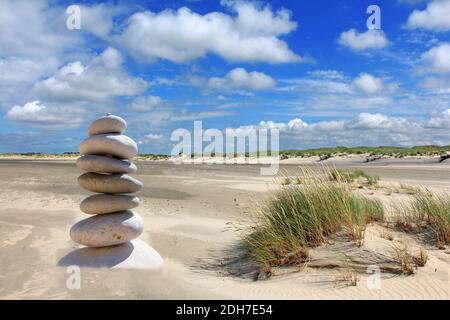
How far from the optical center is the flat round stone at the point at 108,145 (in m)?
8.47

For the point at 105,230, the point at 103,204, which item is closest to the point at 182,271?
the point at 105,230

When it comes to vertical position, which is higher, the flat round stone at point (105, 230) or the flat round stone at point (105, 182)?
the flat round stone at point (105, 182)

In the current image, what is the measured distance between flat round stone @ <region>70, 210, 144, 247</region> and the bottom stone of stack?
0.51ft

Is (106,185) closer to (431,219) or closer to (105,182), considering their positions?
(105,182)

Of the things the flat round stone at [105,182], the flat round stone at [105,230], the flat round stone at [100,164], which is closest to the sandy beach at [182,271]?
the flat round stone at [105,230]

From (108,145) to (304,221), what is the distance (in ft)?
13.4

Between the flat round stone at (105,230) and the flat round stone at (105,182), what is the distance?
529mm

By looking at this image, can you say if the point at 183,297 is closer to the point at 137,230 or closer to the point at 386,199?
the point at 137,230

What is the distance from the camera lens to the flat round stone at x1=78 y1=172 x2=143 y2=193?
28.1 feet

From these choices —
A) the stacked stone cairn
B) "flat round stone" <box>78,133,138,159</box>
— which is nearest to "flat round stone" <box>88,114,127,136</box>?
the stacked stone cairn

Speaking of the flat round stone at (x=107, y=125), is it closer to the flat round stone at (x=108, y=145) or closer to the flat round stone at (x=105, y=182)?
the flat round stone at (x=108, y=145)

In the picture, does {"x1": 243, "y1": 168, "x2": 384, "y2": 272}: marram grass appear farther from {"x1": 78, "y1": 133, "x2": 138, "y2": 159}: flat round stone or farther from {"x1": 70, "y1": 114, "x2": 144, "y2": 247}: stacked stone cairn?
{"x1": 78, "y1": 133, "x2": 138, "y2": 159}: flat round stone
